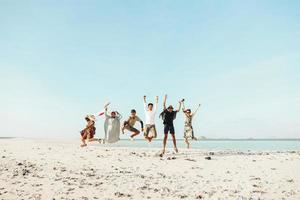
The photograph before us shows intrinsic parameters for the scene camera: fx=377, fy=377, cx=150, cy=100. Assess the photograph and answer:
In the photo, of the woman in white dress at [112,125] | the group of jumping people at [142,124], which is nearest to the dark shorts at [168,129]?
the group of jumping people at [142,124]

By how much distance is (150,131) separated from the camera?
2147cm

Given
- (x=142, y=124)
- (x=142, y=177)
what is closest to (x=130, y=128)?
(x=142, y=124)

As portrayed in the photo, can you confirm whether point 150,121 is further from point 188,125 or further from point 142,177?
point 142,177

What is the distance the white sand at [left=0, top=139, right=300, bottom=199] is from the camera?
413 inches

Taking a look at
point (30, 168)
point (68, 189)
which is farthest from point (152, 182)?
point (30, 168)

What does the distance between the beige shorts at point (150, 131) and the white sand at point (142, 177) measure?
4474 mm

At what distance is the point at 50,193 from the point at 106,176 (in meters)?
2.52

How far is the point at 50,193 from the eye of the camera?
10.2 m

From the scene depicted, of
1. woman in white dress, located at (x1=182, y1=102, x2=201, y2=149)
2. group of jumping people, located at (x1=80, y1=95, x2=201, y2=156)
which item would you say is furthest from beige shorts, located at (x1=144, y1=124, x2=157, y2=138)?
woman in white dress, located at (x1=182, y1=102, x2=201, y2=149)

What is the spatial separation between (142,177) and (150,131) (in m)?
9.00

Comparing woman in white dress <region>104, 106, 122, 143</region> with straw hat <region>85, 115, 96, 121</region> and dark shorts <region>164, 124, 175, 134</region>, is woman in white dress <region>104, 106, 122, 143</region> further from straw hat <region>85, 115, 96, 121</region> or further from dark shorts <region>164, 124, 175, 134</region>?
dark shorts <region>164, 124, 175, 134</region>

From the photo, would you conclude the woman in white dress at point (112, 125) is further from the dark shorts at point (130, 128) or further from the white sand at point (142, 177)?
the white sand at point (142, 177)

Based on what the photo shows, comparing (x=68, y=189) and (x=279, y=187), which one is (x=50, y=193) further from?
(x=279, y=187)

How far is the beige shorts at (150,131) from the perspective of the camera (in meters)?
21.3
